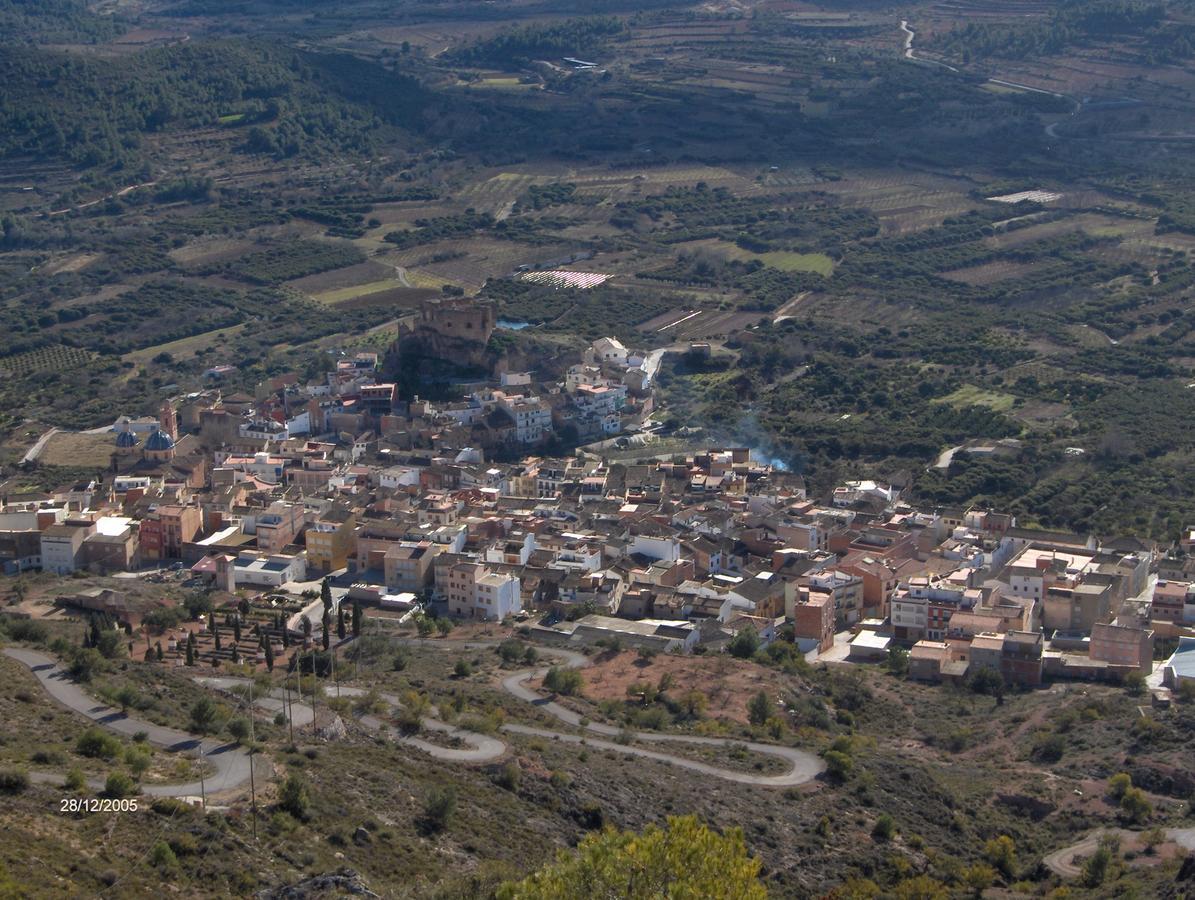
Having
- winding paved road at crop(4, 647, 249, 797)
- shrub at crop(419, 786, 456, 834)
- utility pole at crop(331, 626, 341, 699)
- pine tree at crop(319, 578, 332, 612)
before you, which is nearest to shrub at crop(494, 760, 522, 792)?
shrub at crop(419, 786, 456, 834)

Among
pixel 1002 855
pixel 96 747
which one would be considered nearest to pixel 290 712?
pixel 96 747

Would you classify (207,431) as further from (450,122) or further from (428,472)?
(450,122)

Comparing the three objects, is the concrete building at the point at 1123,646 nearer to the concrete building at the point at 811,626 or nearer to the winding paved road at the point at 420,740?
the concrete building at the point at 811,626

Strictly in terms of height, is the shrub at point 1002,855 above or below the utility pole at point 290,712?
below

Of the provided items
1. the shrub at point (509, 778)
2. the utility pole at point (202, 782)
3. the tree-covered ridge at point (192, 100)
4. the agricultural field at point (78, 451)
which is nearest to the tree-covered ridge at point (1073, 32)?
the tree-covered ridge at point (192, 100)

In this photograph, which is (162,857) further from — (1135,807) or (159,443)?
(159,443)

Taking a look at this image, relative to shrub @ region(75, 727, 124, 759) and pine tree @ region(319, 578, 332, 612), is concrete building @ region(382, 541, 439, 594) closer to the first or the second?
pine tree @ region(319, 578, 332, 612)
